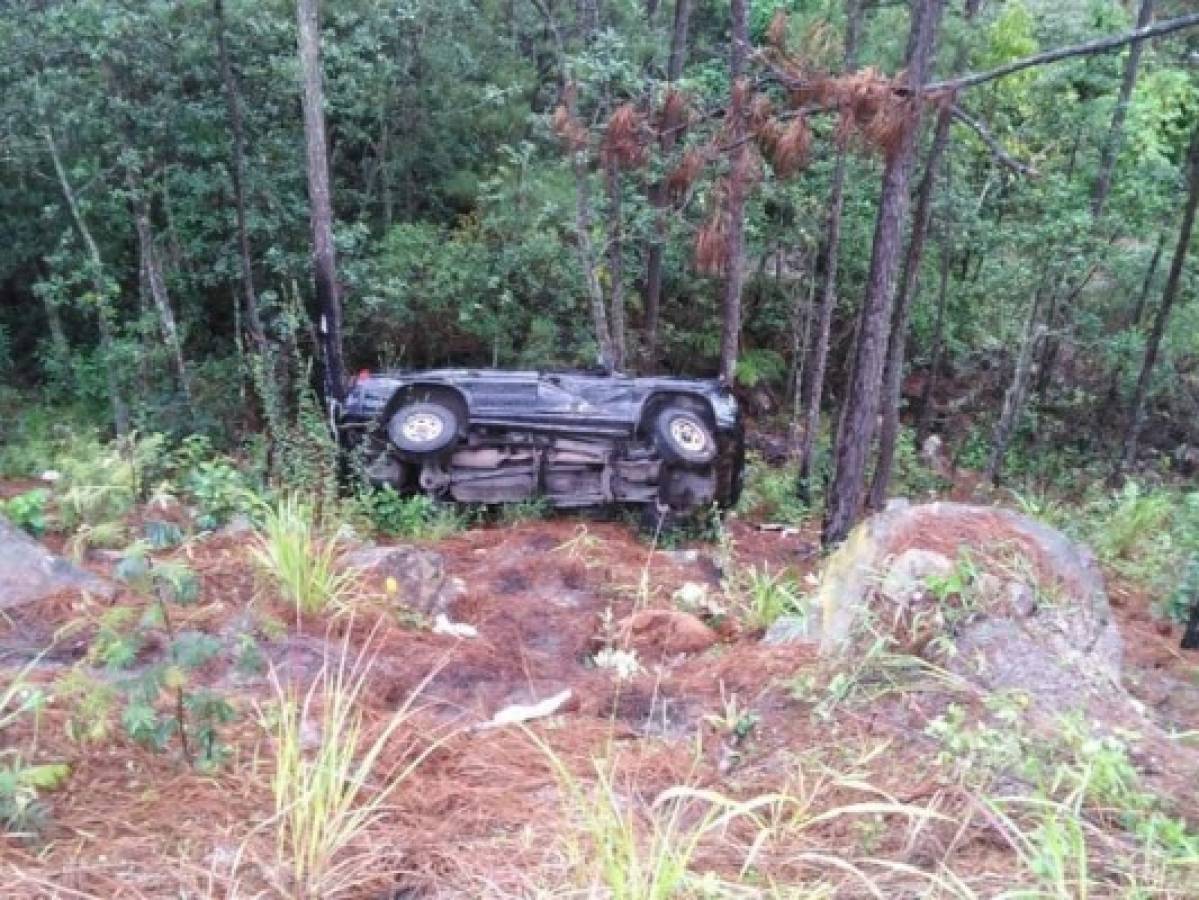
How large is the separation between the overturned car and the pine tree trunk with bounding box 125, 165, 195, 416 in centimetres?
552

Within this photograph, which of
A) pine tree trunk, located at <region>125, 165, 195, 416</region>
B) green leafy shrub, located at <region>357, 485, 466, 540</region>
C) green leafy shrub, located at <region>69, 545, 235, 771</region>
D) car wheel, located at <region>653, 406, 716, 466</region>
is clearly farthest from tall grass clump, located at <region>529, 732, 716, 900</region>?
pine tree trunk, located at <region>125, 165, 195, 416</region>

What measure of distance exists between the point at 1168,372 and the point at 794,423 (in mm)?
6315

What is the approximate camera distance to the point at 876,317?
7.82 meters

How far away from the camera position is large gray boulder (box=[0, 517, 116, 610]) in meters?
4.23

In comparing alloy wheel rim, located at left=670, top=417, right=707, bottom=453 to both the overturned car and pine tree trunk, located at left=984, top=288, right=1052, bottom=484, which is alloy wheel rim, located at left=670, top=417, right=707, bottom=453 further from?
pine tree trunk, located at left=984, top=288, right=1052, bottom=484

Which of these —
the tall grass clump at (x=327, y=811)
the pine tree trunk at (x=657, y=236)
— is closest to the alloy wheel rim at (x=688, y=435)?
the pine tree trunk at (x=657, y=236)

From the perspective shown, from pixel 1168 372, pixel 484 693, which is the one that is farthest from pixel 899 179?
pixel 1168 372

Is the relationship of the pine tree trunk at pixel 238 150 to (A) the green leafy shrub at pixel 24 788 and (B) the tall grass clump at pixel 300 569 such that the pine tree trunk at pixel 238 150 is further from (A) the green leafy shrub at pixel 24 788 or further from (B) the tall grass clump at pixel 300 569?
(A) the green leafy shrub at pixel 24 788

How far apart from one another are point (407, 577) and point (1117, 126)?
13109 mm

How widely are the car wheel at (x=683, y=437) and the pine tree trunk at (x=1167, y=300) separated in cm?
944

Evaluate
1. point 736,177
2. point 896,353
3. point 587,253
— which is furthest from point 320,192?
point 896,353

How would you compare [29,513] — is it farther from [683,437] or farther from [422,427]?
[683,437]

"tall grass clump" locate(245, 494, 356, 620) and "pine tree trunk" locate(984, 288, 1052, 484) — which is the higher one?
"tall grass clump" locate(245, 494, 356, 620)

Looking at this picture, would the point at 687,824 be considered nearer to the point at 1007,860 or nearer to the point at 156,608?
the point at 1007,860
